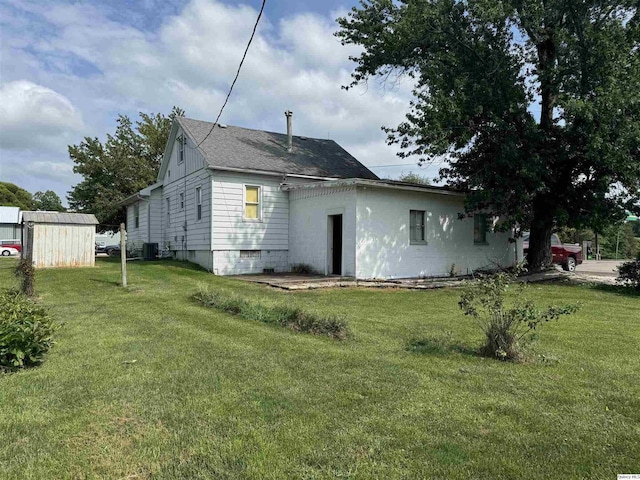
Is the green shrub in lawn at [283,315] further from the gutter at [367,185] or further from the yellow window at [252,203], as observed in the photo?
the yellow window at [252,203]

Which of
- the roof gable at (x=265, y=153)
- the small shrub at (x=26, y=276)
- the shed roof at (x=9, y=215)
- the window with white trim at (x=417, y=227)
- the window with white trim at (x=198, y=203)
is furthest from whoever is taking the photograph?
the shed roof at (x=9, y=215)

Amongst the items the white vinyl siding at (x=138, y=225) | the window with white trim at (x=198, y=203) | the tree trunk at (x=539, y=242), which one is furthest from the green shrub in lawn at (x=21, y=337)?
the white vinyl siding at (x=138, y=225)

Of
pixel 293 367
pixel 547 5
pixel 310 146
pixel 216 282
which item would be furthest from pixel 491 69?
pixel 293 367

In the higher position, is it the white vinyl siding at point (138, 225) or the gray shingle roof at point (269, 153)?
the gray shingle roof at point (269, 153)

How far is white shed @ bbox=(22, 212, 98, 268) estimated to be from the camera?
15695mm

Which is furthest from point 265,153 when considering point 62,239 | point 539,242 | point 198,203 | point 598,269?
point 598,269

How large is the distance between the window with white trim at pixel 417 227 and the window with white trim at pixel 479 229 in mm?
2863

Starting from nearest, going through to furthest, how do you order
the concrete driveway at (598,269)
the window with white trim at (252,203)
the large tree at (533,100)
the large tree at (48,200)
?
1. the large tree at (533,100)
2. the window with white trim at (252,203)
3. the concrete driveway at (598,269)
4. the large tree at (48,200)

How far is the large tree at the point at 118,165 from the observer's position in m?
33.4

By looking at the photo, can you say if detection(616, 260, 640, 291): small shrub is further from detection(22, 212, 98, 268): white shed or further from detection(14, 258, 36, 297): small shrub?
detection(22, 212, 98, 268): white shed

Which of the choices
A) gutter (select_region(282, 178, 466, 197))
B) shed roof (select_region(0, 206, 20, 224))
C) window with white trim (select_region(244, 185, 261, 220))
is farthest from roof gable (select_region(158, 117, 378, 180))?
Answer: shed roof (select_region(0, 206, 20, 224))

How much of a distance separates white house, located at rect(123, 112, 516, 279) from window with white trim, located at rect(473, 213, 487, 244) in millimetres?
39

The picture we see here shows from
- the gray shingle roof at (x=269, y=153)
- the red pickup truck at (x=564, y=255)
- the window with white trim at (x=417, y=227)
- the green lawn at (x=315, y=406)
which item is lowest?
the green lawn at (x=315, y=406)

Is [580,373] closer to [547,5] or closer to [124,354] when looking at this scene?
[124,354]
